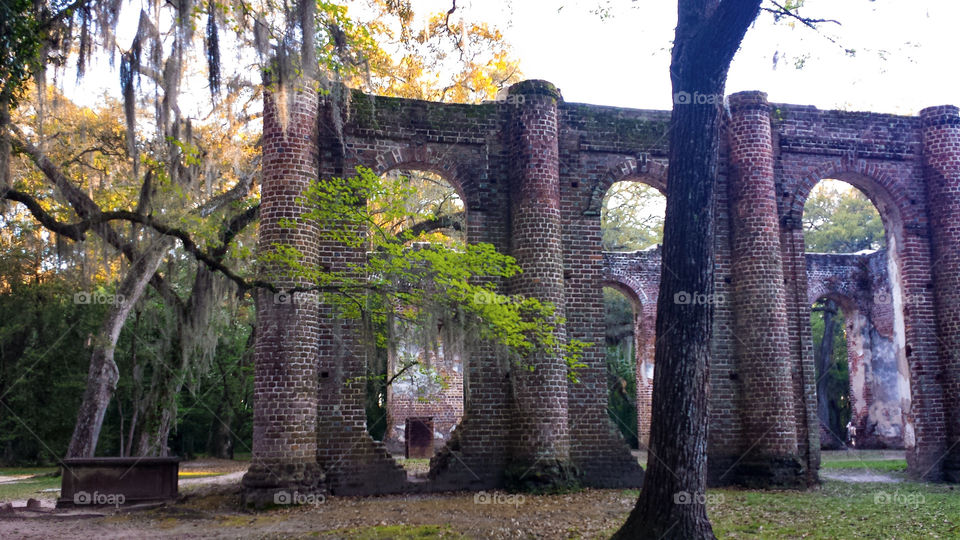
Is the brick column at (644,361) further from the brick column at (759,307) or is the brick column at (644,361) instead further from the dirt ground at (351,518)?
the dirt ground at (351,518)

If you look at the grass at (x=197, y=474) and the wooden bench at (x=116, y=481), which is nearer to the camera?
the wooden bench at (x=116, y=481)

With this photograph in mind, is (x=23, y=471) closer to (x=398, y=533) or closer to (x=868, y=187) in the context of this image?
(x=398, y=533)

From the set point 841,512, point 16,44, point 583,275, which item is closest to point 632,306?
point 583,275

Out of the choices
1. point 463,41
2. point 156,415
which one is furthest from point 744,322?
point 156,415

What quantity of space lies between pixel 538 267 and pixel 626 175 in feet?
9.10

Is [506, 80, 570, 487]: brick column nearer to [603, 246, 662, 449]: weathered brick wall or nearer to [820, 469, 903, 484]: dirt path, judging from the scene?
[820, 469, 903, 484]: dirt path

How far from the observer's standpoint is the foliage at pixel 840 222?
31.0m

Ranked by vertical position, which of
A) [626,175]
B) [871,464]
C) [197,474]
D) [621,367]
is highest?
[626,175]

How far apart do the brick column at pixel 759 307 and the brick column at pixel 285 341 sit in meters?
7.43

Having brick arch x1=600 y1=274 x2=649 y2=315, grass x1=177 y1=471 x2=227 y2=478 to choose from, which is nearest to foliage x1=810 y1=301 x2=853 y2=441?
brick arch x1=600 y1=274 x2=649 y2=315

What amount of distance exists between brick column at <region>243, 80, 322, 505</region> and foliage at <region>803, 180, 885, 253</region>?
25775mm

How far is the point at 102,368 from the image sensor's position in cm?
1412

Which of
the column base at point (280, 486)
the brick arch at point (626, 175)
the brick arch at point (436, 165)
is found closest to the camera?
the column base at point (280, 486)

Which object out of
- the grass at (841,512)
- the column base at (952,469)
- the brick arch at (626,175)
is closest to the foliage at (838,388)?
the column base at (952,469)
